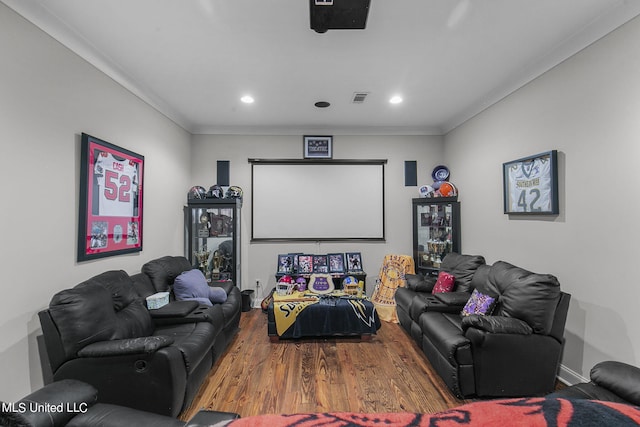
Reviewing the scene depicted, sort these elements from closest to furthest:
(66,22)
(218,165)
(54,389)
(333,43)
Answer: (54,389)
(66,22)
(333,43)
(218,165)

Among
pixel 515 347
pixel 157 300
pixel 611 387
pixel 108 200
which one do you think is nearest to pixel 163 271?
pixel 157 300

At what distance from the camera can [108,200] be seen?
2725 millimetres

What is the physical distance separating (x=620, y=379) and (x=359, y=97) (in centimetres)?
327

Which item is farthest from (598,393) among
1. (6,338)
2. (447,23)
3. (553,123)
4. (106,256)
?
(106,256)

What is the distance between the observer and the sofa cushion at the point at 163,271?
3.10 metres

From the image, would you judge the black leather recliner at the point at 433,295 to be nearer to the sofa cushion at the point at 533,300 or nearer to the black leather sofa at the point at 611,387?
the sofa cushion at the point at 533,300

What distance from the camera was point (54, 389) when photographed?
1.28 meters

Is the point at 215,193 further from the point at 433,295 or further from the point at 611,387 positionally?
the point at 611,387

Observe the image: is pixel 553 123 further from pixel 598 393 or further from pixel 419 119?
pixel 598 393

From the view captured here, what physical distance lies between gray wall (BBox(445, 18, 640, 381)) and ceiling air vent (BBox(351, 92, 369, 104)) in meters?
1.64

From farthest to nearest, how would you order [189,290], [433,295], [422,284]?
[422,284], [433,295], [189,290]

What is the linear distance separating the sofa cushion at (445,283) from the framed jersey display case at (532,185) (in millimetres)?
992

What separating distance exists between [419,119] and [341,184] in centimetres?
158

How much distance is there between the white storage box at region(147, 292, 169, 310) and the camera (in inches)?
107
